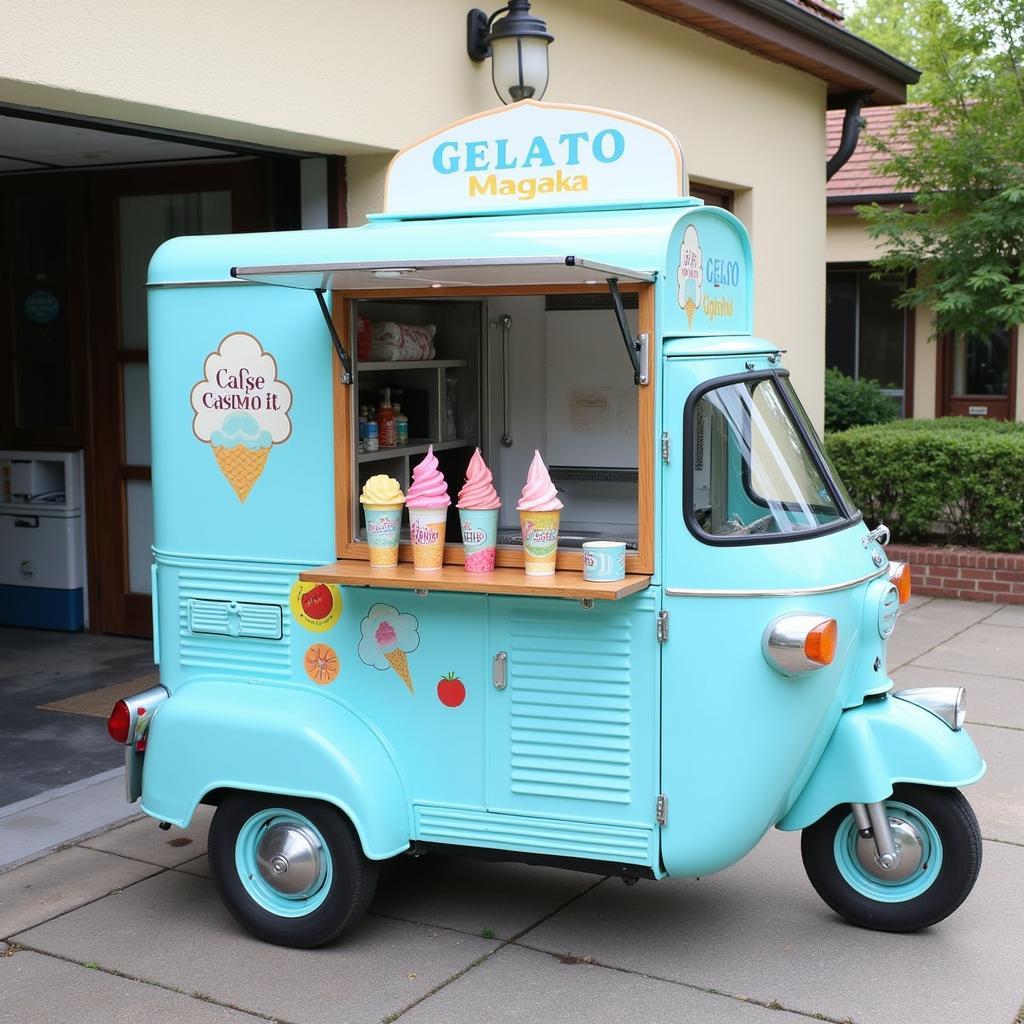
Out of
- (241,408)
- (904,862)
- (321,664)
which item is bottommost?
(904,862)

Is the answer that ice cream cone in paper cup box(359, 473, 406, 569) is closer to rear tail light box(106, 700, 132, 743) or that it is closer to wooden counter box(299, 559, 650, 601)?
wooden counter box(299, 559, 650, 601)

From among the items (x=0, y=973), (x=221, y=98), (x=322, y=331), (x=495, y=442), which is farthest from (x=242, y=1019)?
(x=221, y=98)

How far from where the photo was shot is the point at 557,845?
169 inches

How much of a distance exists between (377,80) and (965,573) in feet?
19.3

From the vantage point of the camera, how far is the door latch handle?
14.2ft

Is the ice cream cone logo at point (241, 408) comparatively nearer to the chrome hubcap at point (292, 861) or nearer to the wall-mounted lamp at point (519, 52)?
the chrome hubcap at point (292, 861)

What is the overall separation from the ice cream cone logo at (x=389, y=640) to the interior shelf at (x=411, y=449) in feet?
1.76

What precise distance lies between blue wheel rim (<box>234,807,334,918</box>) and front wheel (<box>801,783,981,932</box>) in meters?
1.60

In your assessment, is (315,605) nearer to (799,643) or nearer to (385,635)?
(385,635)

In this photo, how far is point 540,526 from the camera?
4.15 m

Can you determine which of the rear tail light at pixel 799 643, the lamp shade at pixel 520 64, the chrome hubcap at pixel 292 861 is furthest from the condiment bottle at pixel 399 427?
the lamp shade at pixel 520 64

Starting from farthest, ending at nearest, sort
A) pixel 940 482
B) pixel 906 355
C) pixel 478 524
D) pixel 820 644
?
pixel 906 355
pixel 940 482
pixel 478 524
pixel 820 644

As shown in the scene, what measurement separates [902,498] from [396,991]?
7.53m

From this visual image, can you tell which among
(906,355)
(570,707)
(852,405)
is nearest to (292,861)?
(570,707)
